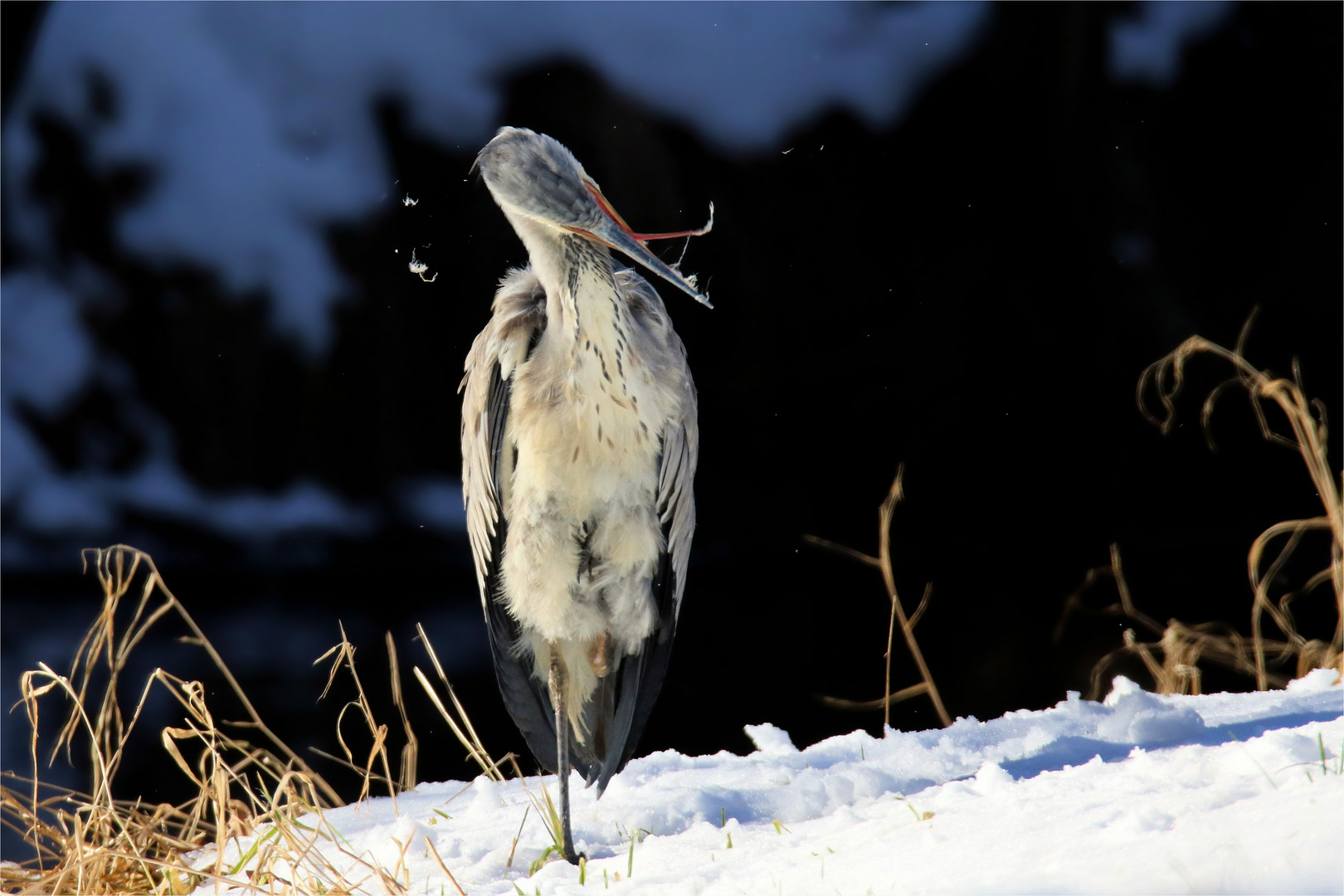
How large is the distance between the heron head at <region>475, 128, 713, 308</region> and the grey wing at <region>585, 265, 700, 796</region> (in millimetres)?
172

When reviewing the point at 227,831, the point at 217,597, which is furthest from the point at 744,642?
the point at 227,831

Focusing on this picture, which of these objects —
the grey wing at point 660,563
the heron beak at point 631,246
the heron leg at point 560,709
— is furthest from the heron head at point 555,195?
the heron leg at point 560,709

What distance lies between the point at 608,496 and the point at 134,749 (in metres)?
4.12

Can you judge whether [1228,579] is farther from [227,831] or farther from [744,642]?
[227,831]

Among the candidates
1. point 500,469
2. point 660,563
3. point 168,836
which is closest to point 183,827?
point 168,836

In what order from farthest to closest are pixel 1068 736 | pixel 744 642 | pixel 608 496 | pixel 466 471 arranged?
pixel 744 642
pixel 466 471
pixel 1068 736
pixel 608 496

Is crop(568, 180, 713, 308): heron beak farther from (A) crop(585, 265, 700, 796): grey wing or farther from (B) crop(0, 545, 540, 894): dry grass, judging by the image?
(B) crop(0, 545, 540, 894): dry grass

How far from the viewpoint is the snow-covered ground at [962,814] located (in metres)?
1.23

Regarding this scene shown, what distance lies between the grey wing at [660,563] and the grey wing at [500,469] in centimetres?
12

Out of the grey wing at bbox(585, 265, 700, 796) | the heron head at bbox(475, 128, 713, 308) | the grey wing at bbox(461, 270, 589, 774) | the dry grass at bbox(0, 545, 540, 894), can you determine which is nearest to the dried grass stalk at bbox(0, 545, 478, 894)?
the dry grass at bbox(0, 545, 540, 894)

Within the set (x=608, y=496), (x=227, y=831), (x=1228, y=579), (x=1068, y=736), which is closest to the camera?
(x=227, y=831)

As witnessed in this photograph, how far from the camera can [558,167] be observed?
2225 mm

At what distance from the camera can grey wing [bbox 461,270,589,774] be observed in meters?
2.29

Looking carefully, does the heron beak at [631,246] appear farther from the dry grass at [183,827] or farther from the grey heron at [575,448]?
the dry grass at [183,827]
